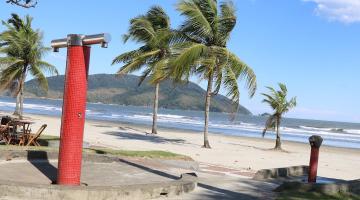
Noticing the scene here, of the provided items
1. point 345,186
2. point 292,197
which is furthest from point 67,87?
point 345,186

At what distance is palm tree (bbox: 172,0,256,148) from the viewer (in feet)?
61.4

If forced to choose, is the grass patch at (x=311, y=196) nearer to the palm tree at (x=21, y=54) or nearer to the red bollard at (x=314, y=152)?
the red bollard at (x=314, y=152)

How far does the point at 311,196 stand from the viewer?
8320 millimetres

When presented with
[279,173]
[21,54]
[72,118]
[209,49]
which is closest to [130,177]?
[72,118]

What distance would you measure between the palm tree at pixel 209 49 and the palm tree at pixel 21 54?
13.6 meters

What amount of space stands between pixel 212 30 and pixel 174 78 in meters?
2.86

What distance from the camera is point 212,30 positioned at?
20.1m

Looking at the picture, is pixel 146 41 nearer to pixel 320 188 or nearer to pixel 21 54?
pixel 21 54

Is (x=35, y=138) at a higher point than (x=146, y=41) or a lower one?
lower

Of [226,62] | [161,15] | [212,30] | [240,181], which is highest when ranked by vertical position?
[161,15]

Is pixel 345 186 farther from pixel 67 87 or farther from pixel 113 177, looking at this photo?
pixel 67 87

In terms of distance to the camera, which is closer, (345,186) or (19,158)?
(345,186)

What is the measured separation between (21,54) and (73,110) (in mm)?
24652

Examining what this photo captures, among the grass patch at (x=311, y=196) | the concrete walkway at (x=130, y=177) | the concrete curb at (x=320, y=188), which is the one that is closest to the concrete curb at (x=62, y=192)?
the concrete walkway at (x=130, y=177)
